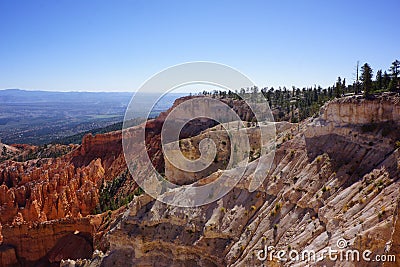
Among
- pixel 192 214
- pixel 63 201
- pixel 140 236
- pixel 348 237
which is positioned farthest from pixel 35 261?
pixel 348 237

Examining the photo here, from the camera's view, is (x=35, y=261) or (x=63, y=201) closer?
(x=35, y=261)

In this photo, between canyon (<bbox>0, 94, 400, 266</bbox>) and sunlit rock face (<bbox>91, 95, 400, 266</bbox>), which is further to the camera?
sunlit rock face (<bbox>91, 95, 400, 266</bbox>)

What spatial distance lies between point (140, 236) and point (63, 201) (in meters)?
35.1

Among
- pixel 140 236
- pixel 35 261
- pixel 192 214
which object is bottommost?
pixel 35 261

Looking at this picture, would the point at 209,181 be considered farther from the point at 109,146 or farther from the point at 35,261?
the point at 109,146

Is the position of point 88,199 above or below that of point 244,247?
below

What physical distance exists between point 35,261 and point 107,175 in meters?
33.9

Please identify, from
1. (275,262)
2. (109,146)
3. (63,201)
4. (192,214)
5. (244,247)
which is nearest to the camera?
(275,262)

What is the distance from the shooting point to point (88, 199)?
61469 mm

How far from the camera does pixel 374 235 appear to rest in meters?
15.7

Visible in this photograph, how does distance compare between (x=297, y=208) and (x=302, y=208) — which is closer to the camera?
(x=302, y=208)

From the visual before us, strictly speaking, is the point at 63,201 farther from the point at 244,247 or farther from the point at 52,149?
the point at 52,149

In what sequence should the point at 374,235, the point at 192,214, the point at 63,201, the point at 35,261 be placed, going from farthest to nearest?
the point at 63,201 → the point at 35,261 → the point at 192,214 → the point at 374,235

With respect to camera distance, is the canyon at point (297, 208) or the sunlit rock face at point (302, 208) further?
the sunlit rock face at point (302, 208)
